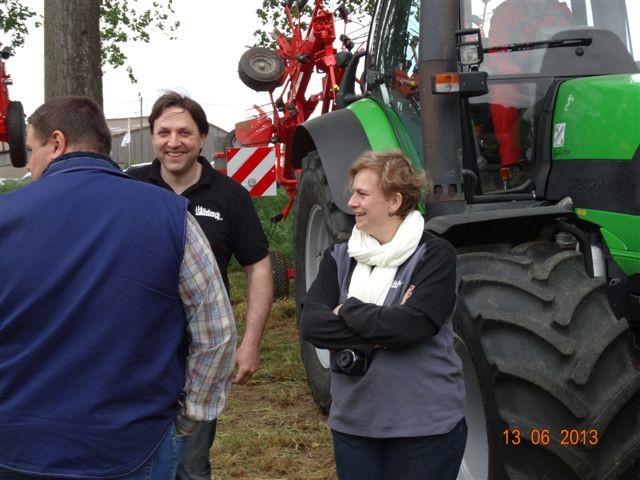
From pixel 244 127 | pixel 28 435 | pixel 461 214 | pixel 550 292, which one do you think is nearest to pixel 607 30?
pixel 461 214

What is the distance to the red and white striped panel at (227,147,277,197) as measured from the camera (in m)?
8.26

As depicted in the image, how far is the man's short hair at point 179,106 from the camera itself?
328cm

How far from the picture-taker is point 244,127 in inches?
330

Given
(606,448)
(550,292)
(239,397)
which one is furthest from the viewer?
(239,397)

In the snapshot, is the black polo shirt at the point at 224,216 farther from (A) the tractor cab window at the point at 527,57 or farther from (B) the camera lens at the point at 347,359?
(A) the tractor cab window at the point at 527,57

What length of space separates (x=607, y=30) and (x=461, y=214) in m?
1.08

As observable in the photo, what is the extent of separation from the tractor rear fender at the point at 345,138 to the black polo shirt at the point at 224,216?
3.39ft

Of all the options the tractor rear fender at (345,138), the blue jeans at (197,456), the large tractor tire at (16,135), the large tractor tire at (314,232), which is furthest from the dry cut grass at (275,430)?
the large tractor tire at (16,135)

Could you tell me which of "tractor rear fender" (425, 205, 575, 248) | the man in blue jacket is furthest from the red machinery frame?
the man in blue jacket

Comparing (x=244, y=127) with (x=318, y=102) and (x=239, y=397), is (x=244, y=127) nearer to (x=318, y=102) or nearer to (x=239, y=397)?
(x=318, y=102)

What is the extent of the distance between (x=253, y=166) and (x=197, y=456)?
17.2 ft

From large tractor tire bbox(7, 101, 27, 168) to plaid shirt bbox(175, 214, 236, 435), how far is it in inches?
327

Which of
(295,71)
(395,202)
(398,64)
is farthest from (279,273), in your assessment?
(395,202)

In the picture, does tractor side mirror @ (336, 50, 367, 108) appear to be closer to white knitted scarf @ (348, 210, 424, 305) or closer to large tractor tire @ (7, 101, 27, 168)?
white knitted scarf @ (348, 210, 424, 305)
